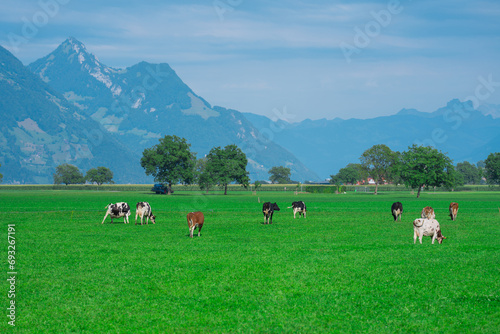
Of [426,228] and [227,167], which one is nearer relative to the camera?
[426,228]

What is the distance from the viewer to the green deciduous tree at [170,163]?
150500 millimetres

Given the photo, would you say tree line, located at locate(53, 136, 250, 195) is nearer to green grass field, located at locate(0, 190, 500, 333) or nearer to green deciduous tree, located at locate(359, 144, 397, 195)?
green deciduous tree, located at locate(359, 144, 397, 195)

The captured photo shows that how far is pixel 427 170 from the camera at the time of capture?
127562mm

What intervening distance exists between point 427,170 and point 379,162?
53634 mm

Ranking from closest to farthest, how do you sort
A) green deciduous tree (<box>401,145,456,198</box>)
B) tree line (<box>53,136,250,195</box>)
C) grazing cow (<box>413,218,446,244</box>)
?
grazing cow (<box>413,218,446,244</box>)
green deciduous tree (<box>401,145,456,198</box>)
tree line (<box>53,136,250,195</box>)

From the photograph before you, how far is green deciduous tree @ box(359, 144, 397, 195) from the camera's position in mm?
179375

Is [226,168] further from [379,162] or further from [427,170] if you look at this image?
[379,162]

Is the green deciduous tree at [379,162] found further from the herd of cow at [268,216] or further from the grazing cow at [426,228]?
the grazing cow at [426,228]

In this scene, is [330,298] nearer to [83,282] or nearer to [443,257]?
[83,282]

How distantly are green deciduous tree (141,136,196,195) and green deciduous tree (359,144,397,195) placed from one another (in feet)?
198

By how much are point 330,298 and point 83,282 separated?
7458 mm

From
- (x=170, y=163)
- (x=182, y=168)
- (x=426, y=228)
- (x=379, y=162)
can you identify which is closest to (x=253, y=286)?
(x=426, y=228)

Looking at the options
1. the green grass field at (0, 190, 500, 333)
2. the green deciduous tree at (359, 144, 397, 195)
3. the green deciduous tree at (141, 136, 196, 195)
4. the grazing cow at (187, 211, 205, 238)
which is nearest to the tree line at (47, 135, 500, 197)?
the green deciduous tree at (141, 136, 196, 195)

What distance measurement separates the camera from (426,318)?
1261 centimetres
